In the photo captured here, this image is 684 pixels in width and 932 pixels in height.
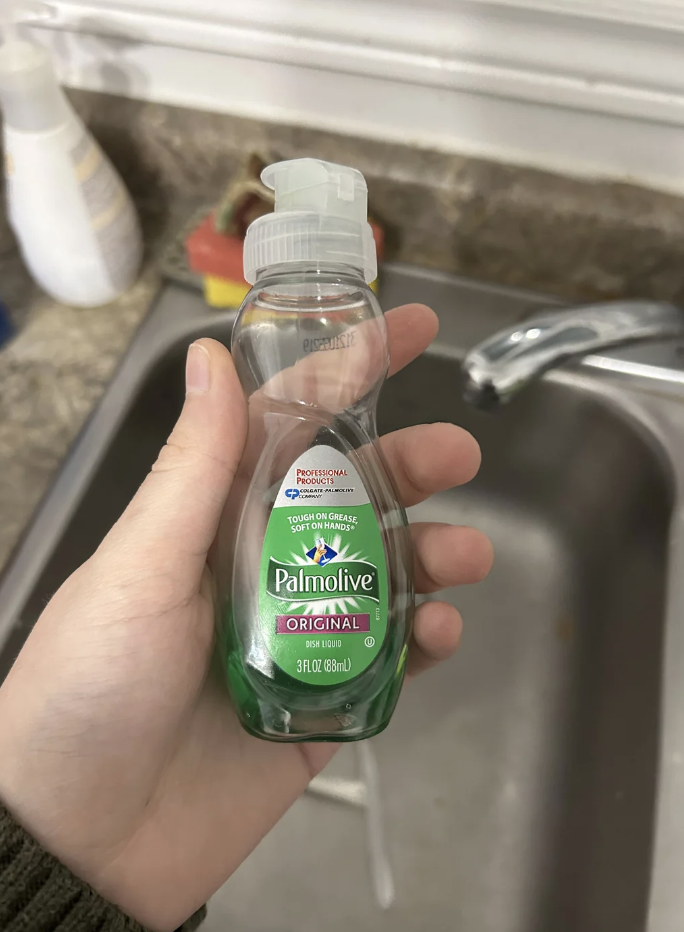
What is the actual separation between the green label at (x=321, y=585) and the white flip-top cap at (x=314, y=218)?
13cm

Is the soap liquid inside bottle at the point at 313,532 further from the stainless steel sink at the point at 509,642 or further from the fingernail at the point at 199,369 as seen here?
the stainless steel sink at the point at 509,642

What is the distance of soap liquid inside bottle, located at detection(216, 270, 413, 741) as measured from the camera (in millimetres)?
413

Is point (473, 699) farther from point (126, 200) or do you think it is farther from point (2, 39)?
point (2, 39)

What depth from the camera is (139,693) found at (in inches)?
17.2

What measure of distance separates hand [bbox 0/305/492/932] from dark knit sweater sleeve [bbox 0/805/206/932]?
2 cm

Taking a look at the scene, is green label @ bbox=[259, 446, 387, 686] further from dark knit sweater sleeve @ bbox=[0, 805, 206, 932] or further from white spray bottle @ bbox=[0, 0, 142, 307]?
white spray bottle @ bbox=[0, 0, 142, 307]

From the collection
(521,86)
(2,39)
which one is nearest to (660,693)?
(521,86)

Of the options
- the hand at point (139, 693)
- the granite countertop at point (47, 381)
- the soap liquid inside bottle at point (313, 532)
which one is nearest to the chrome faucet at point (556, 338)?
the soap liquid inside bottle at point (313, 532)

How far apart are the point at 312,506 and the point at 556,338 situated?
22cm

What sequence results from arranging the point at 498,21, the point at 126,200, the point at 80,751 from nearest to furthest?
the point at 80,751 < the point at 498,21 < the point at 126,200

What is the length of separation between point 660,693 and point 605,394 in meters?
0.26

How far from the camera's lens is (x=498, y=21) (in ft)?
1.80

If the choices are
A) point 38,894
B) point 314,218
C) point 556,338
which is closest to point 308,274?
point 314,218

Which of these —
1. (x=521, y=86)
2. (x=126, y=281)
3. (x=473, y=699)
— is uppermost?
(x=521, y=86)
